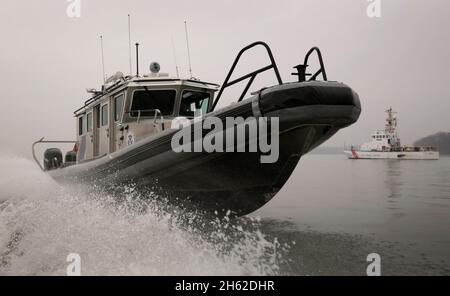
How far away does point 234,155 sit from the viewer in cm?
527

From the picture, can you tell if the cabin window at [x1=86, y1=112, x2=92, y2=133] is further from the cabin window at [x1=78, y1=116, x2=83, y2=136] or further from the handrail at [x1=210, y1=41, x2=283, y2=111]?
the handrail at [x1=210, y1=41, x2=283, y2=111]

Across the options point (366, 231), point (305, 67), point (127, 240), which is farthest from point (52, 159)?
point (366, 231)

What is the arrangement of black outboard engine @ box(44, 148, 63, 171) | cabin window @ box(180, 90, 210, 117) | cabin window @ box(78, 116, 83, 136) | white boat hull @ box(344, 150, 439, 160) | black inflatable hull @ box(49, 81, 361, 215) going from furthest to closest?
1. white boat hull @ box(344, 150, 439, 160)
2. cabin window @ box(78, 116, 83, 136)
3. black outboard engine @ box(44, 148, 63, 171)
4. cabin window @ box(180, 90, 210, 117)
5. black inflatable hull @ box(49, 81, 361, 215)

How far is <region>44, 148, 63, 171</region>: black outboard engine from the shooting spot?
373 inches

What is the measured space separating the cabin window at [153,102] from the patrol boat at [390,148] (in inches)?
1949

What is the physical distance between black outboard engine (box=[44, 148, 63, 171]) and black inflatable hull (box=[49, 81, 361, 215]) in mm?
3246

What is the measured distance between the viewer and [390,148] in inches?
2029

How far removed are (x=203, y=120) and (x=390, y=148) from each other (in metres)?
51.3

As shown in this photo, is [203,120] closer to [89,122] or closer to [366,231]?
[366,231]

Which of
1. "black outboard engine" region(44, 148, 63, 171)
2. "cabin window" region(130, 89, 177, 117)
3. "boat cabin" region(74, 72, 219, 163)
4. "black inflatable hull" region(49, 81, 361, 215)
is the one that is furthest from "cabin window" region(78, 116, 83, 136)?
"cabin window" region(130, 89, 177, 117)

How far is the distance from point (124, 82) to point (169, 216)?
2.63m

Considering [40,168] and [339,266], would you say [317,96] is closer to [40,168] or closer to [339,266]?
[339,266]

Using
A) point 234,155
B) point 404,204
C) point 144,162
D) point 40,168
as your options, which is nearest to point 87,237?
point 144,162

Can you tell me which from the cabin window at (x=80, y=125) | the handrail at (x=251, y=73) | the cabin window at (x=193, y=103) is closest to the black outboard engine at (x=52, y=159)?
the cabin window at (x=80, y=125)
